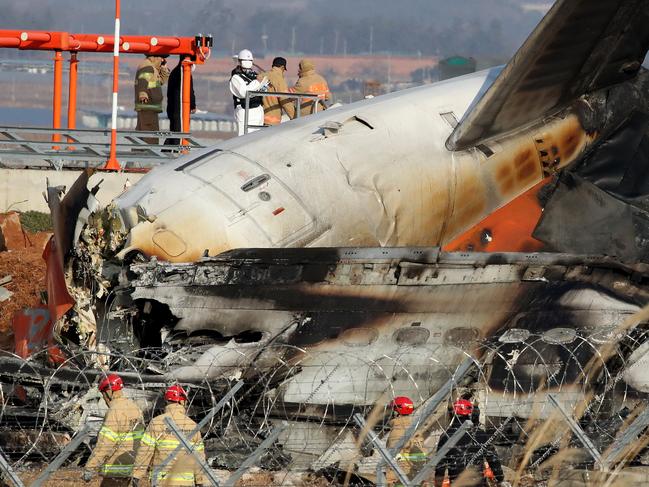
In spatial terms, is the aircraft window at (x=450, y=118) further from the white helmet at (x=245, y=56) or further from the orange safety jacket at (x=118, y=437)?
the white helmet at (x=245, y=56)

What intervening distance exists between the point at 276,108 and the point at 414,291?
1171 centimetres

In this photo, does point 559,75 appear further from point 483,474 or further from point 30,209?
point 30,209

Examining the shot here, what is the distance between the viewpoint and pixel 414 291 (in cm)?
1376

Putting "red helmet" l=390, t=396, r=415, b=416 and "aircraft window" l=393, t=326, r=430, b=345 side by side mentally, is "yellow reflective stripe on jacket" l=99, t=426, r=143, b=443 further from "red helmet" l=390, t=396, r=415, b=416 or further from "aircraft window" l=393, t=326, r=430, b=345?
"aircraft window" l=393, t=326, r=430, b=345

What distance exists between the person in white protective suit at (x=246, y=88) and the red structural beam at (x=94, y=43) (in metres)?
1.15

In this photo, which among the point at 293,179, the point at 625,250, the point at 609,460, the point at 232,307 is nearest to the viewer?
the point at 609,460

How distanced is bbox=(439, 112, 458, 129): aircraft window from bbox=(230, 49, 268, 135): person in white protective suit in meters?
7.46

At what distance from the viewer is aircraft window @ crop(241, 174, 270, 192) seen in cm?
1417

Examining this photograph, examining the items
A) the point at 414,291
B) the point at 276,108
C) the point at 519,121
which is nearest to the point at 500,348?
the point at 414,291

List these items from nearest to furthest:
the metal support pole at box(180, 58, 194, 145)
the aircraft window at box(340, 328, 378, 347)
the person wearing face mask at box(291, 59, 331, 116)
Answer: the aircraft window at box(340, 328, 378, 347) → the metal support pole at box(180, 58, 194, 145) → the person wearing face mask at box(291, 59, 331, 116)

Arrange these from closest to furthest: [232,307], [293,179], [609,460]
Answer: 1. [609,460]
2. [232,307]
3. [293,179]

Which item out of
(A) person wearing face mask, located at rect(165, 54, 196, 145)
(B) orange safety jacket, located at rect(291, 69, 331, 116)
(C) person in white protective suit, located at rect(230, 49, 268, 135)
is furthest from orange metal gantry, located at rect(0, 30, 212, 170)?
(B) orange safety jacket, located at rect(291, 69, 331, 116)

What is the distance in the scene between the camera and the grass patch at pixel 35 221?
23797mm

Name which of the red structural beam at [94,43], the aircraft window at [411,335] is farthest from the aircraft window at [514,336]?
the red structural beam at [94,43]
